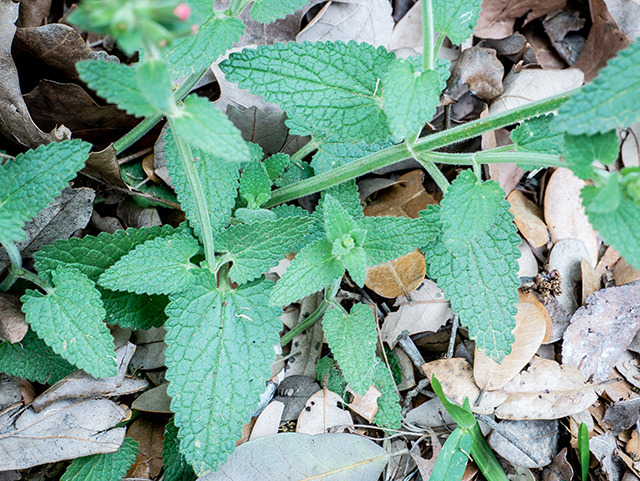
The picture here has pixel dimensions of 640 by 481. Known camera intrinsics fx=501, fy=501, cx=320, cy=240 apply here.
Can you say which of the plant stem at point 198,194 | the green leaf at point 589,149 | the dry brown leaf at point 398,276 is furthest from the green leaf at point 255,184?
the green leaf at point 589,149

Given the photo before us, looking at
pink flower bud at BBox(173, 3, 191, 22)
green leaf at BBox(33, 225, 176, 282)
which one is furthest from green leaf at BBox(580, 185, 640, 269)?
green leaf at BBox(33, 225, 176, 282)

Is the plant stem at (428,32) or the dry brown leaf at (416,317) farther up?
the plant stem at (428,32)

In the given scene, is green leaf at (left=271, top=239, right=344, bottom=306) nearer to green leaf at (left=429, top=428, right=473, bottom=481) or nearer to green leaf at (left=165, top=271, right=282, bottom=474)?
green leaf at (left=165, top=271, right=282, bottom=474)

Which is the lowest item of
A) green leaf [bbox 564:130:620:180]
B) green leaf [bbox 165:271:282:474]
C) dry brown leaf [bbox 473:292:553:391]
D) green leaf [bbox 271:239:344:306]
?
dry brown leaf [bbox 473:292:553:391]

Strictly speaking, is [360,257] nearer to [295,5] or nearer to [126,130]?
[295,5]

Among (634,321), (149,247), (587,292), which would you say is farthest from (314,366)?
(634,321)

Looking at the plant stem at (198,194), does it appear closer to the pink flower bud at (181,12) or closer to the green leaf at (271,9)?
A: the pink flower bud at (181,12)
